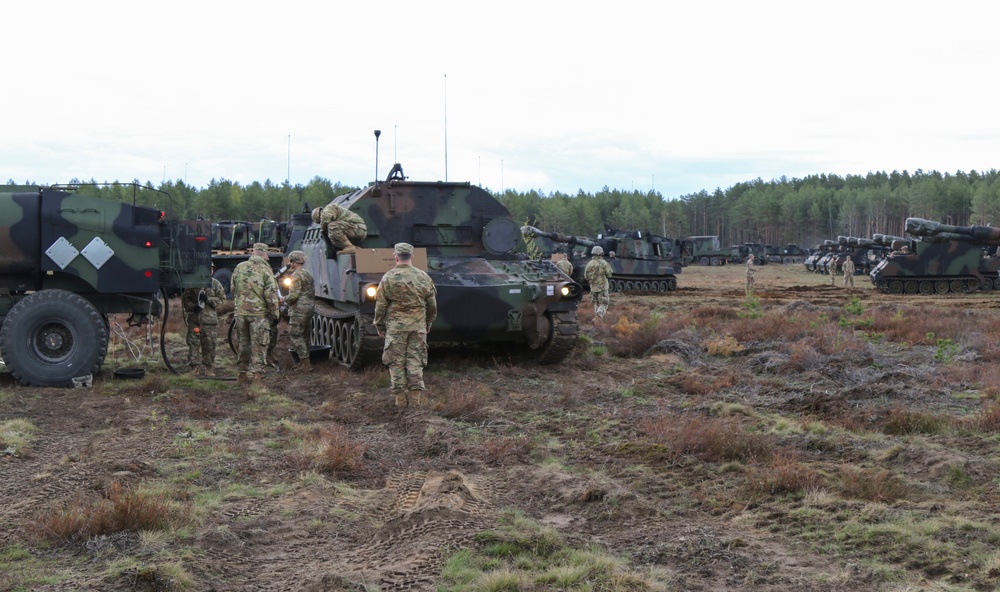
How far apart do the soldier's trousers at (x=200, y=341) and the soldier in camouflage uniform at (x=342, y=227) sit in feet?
6.41

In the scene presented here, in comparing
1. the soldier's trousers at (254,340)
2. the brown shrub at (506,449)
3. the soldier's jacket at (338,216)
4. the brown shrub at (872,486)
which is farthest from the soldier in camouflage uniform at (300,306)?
the brown shrub at (872,486)

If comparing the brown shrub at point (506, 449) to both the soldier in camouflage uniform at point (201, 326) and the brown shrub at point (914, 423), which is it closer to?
the brown shrub at point (914, 423)

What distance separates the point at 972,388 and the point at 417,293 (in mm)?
6153

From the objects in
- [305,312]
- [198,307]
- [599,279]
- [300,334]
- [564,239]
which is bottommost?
[300,334]

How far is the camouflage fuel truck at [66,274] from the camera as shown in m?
10.1

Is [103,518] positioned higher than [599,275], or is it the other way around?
[599,275]

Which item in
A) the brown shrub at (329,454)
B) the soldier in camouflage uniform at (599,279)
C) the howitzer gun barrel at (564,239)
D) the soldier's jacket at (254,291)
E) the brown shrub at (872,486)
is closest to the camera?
the brown shrub at (872,486)

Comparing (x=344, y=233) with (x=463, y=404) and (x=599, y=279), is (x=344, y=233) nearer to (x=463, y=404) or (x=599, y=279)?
(x=463, y=404)

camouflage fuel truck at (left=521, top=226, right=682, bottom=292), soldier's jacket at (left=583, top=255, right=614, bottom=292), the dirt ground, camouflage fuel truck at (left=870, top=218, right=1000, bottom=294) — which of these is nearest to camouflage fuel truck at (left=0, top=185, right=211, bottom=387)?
the dirt ground

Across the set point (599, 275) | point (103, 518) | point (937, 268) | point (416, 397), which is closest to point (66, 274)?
point (416, 397)

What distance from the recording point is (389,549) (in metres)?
4.80

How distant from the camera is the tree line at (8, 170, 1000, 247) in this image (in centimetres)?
7662

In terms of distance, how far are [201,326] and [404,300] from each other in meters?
3.84

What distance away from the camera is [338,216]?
1261 centimetres
